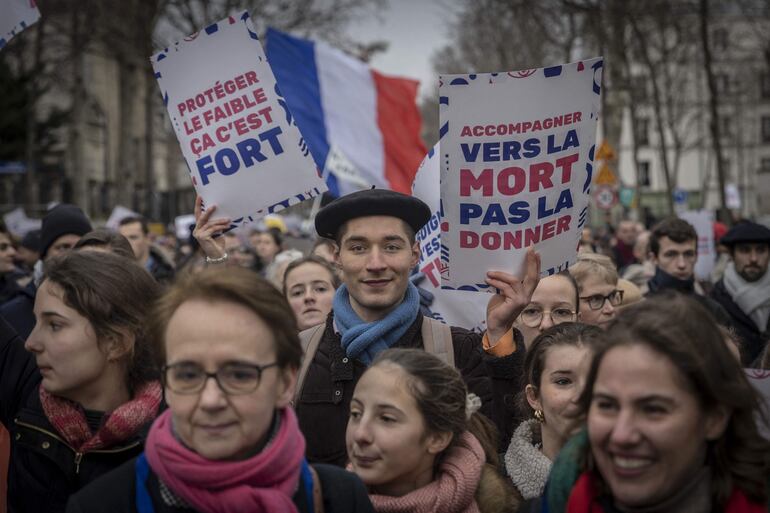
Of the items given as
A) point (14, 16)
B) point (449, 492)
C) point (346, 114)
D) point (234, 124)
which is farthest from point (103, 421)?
point (346, 114)

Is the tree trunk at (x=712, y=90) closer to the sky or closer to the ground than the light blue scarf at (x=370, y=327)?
closer to the sky

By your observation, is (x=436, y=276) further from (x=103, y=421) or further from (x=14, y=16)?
(x=103, y=421)

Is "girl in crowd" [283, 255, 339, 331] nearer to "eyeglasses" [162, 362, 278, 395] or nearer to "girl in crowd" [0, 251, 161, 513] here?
"girl in crowd" [0, 251, 161, 513]

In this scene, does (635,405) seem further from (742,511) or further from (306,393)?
(306,393)

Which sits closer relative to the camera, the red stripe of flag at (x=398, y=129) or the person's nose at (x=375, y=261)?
the person's nose at (x=375, y=261)

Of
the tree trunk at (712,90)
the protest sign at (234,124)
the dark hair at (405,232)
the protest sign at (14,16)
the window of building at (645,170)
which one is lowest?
the dark hair at (405,232)

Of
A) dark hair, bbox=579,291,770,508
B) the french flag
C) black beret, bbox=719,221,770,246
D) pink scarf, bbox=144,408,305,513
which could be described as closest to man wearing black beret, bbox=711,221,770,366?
black beret, bbox=719,221,770,246

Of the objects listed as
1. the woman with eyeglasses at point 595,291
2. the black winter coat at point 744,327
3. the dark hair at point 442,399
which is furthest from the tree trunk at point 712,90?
the dark hair at point 442,399

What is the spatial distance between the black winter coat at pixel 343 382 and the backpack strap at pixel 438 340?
31mm

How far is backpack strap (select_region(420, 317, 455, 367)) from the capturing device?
4.16m

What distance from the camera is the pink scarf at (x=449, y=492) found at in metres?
3.45

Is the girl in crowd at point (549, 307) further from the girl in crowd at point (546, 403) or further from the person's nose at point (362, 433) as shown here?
the person's nose at point (362, 433)

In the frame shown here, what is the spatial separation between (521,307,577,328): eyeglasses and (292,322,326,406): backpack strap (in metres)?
1.34

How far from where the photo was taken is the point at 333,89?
11.9 metres
